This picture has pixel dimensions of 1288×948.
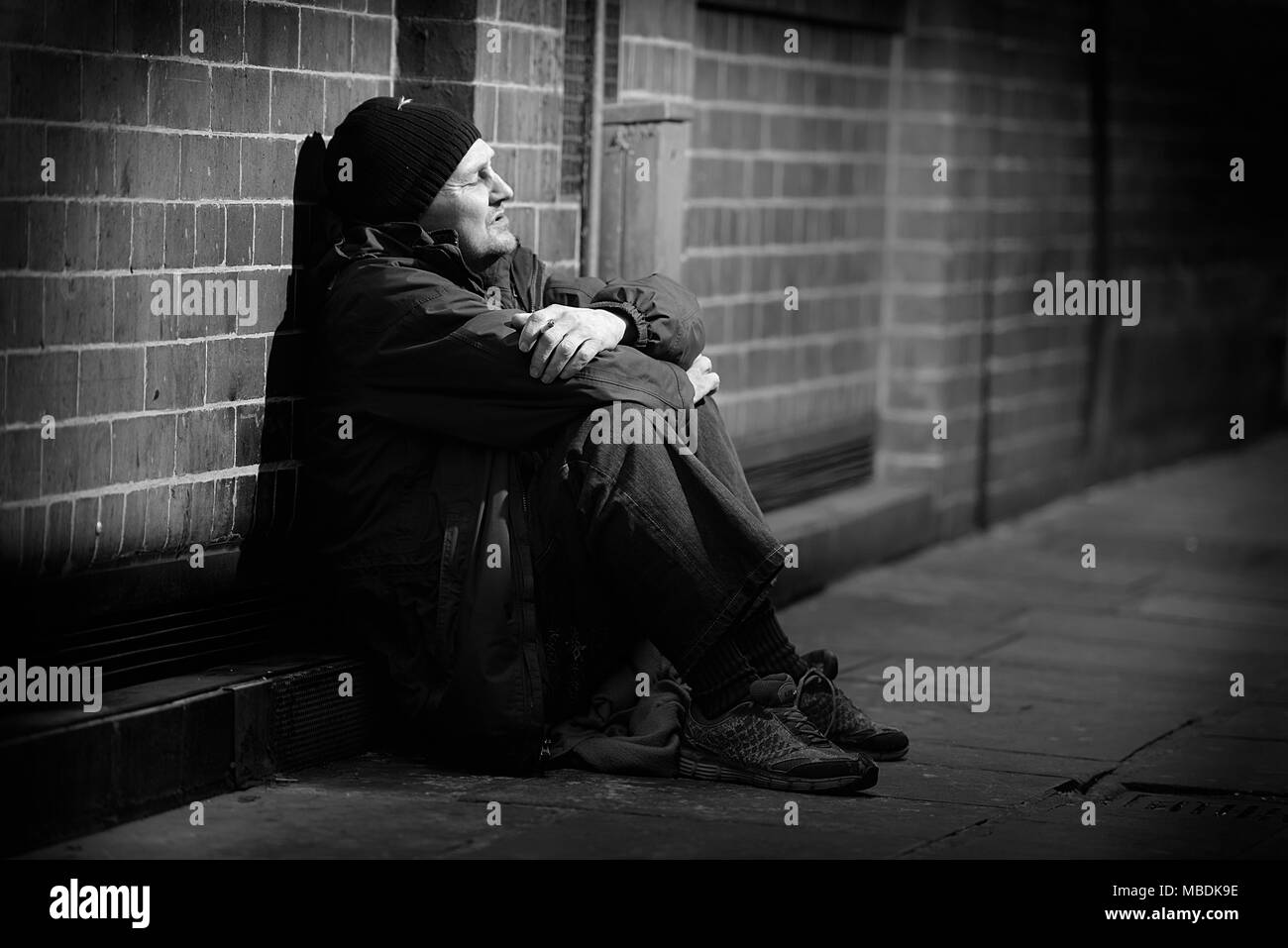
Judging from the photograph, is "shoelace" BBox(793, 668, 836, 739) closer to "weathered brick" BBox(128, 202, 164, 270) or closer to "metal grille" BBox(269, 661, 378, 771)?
"metal grille" BBox(269, 661, 378, 771)

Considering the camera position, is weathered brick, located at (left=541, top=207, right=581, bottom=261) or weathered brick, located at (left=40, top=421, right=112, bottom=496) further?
weathered brick, located at (left=541, top=207, right=581, bottom=261)

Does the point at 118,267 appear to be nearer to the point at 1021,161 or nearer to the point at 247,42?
the point at 247,42

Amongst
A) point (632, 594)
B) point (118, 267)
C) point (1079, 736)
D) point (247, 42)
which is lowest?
point (1079, 736)

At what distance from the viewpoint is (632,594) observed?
16.1 feet

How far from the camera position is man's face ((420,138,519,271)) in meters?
5.24

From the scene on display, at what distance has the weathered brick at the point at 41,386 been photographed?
4359 millimetres

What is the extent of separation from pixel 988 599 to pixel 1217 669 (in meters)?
1.25

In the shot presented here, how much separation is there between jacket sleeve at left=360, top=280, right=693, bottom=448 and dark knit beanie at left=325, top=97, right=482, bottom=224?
0.37 metres

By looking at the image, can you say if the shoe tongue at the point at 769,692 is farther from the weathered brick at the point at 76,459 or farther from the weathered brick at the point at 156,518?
the weathered brick at the point at 76,459

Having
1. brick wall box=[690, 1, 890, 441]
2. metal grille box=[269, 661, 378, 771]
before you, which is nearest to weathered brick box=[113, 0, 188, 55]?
metal grille box=[269, 661, 378, 771]

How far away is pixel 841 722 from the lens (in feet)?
17.2

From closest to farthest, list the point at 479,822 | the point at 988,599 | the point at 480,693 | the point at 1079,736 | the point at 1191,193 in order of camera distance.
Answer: the point at 479,822 < the point at 480,693 < the point at 1079,736 < the point at 988,599 < the point at 1191,193

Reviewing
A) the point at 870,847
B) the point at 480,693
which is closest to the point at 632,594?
the point at 480,693

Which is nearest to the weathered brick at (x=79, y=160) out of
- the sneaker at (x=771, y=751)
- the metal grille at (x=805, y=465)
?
the sneaker at (x=771, y=751)
